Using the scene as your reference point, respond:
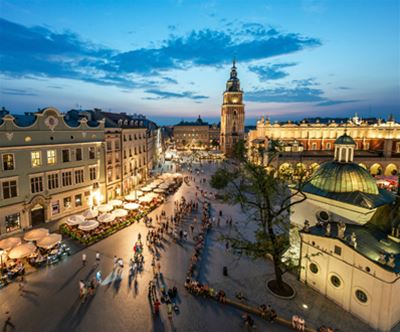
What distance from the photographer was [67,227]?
27250mm

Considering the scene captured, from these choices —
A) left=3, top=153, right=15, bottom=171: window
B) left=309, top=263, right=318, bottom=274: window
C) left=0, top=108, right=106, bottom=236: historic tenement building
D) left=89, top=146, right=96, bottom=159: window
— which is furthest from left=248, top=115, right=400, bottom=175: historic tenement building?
left=3, top=153, right=15, bottom=171: window

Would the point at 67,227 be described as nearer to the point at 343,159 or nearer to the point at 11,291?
the point at 11,291

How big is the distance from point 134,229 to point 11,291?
13289mm

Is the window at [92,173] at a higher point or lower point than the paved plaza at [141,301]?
higher

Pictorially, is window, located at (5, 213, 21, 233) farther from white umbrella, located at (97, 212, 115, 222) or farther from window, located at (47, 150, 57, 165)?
white umbrella, located at (97, 212, 115, 222)

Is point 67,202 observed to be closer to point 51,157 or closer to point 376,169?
point 51,157

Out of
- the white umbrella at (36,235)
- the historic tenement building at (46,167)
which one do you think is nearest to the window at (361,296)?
the white umbrella at (36,235)

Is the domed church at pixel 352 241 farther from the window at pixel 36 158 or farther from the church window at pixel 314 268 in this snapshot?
the window at pixel 36 158

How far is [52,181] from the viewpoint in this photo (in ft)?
98.3

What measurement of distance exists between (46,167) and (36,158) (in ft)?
5.11

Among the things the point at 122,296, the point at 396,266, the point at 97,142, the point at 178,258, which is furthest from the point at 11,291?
the point at 396,266

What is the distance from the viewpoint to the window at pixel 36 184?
27.9 meters

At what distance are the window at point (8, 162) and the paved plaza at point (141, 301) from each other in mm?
12205

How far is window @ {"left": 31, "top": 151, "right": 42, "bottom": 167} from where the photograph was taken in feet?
91.2
